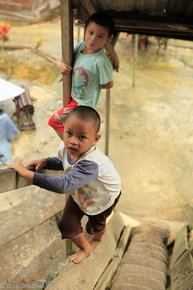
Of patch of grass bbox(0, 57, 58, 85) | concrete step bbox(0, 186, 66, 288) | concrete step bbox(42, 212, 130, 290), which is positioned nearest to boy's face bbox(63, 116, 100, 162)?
concrete step bbox(0, 186, 66, 288)

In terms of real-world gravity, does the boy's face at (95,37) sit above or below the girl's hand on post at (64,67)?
above

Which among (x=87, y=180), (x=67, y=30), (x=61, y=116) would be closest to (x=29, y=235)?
(x=87, y=180)

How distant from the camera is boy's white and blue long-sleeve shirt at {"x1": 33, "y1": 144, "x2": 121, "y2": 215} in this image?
2.03m

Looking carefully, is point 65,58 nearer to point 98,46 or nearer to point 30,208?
point 98,46

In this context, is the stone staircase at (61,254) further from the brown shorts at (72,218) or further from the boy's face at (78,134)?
the boy's face at (78,134)

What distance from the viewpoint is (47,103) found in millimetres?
9664

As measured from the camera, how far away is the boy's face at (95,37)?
8.61ft

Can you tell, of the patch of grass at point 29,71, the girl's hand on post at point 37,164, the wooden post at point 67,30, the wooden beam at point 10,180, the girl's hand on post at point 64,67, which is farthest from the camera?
the patch of grass at point 29,71

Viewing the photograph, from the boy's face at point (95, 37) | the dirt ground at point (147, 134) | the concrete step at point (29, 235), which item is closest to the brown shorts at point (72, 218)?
the concrete step at point (29, 235)

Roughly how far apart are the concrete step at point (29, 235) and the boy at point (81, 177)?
0.63 ft

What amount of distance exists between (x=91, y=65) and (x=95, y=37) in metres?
0.21

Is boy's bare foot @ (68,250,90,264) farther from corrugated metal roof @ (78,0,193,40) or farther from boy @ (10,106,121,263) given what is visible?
corrugated metal roof @ (78,0,193,40)

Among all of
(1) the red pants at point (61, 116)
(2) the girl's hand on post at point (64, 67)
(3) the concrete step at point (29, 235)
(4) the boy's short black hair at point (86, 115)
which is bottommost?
(3) the concrete step at point (29, 235)

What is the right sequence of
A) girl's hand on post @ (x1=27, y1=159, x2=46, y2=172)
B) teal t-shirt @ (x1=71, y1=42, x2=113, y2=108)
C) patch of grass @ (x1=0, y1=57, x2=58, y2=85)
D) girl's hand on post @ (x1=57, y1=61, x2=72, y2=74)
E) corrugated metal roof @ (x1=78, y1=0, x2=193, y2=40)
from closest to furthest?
girl's hand on post @ (x1=27, y1=159, x2=46, y2=172)
girl's hand on post @ (x1=57, y1=61, x2=72, y2=74)
teal t-shirt @ (x1=71, y1=42, x2=113, y2=108)
corrugated metal roof @ (x1=78, y1=0, x2=193, y2=40)
patch of grass @ (x1=0, y1=57, x2=58, y2=85)
